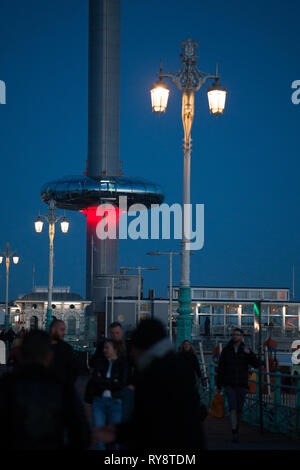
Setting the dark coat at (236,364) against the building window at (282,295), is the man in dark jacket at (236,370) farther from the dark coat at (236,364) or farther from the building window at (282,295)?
the building window at (282,295)

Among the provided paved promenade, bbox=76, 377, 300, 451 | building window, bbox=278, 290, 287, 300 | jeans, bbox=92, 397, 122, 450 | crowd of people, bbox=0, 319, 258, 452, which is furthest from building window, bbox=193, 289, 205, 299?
crowd of people, bbox=0, 319, 258, 452

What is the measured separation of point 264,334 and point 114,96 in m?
35.2

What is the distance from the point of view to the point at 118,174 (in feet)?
273

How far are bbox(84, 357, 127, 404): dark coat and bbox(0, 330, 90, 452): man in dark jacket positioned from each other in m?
3.85

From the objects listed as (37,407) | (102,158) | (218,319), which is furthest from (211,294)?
(37,407)

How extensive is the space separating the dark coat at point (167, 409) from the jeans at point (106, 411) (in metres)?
4.12

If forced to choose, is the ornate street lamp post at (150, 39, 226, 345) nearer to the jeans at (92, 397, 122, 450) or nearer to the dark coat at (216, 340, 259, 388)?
the dark coat at (216, 340, 259, 388)

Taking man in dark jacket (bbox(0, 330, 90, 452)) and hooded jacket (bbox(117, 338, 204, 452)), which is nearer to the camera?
hooded jacket (bbox(117, 338, 204, 452))

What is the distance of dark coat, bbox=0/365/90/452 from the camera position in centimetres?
445

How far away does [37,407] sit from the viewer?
14.7 feet

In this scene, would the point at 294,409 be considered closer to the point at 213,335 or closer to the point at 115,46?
the point at 213,335

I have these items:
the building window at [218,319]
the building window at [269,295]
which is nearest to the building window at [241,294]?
the building window at [269,295]

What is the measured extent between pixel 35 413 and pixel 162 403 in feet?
2.42
